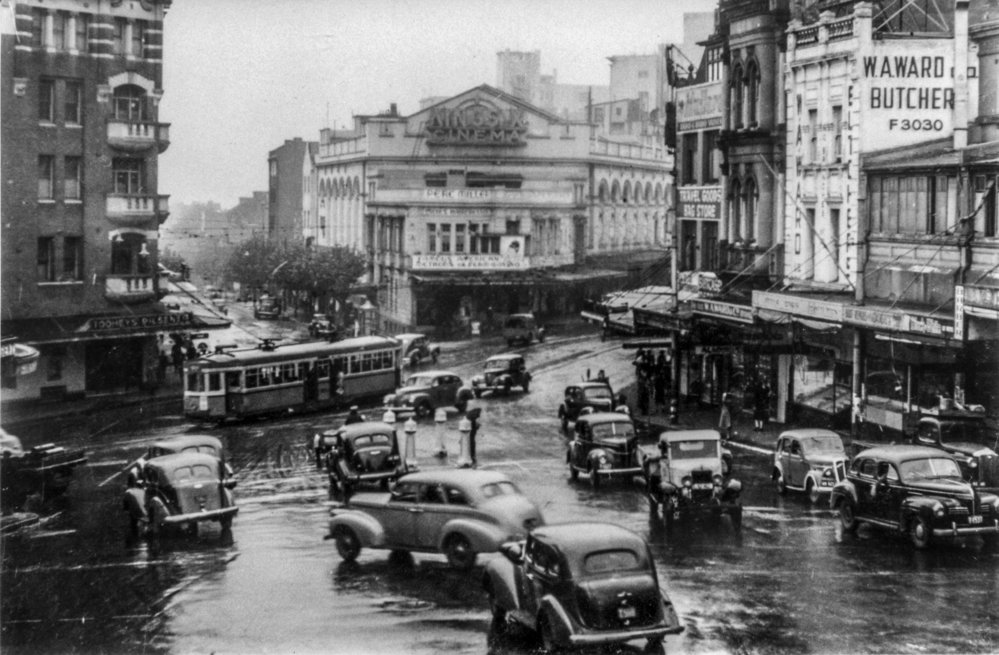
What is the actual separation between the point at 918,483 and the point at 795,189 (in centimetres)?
2064

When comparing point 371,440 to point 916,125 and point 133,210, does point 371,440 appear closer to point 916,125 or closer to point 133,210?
point 916,125

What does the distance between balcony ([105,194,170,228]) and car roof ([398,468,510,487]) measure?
3098 cm

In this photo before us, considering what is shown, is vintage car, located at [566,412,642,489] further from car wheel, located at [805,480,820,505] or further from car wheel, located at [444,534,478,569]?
car wheel, located at [444,534,478,569]

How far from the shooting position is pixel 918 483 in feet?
72.3

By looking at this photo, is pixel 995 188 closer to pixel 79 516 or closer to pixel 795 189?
pixel 795 189

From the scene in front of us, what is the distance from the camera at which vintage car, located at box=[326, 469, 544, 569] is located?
19.8 metres

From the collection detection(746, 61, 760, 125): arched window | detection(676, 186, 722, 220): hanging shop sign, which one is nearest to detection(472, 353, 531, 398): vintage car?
detection(676, 186, 722, 220): hanging shop sign

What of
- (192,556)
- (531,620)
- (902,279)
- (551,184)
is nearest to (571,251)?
(551,184)

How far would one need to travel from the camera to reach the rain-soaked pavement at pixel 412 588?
54.3 feet

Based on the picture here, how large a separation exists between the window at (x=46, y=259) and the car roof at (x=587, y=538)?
35341 millimetres

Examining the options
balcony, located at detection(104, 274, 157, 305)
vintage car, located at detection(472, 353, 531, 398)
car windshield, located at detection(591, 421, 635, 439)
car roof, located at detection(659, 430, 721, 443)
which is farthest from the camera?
vintage car, located at detection(472, 353, 531, 398)

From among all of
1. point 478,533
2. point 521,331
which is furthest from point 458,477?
point 521,331

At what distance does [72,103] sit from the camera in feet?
153

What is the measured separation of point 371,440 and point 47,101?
24794mm
